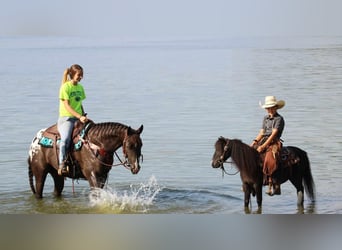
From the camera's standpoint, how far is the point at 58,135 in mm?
7262

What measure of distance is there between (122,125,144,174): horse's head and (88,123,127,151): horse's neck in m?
0.05

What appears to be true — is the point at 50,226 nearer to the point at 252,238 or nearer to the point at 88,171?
the point at 88,171

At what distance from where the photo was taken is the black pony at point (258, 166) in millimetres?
7145

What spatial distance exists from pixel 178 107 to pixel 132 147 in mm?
1138

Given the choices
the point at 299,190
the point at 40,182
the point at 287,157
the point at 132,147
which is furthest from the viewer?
the point at 40,182

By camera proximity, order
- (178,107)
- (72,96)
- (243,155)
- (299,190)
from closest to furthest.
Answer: (243,155) → (72,96) → (299,190) → (178,107)

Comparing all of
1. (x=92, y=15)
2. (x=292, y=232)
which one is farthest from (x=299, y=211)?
(x=92, y=15)

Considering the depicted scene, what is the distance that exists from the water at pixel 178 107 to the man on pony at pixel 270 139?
0.37 m

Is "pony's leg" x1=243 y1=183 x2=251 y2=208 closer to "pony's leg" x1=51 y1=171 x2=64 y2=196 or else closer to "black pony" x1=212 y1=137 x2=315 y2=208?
"black pony" x1=212 y1=137 x2=315 y2=208

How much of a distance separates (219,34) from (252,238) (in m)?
2.43

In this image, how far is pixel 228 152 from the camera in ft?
23.6

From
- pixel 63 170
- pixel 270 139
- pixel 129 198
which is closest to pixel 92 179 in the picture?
pixel 63 170

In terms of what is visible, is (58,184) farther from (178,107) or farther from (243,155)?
(243,155)

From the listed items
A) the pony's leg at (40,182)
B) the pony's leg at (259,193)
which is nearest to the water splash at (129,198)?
the pony's leg at (40,182)
